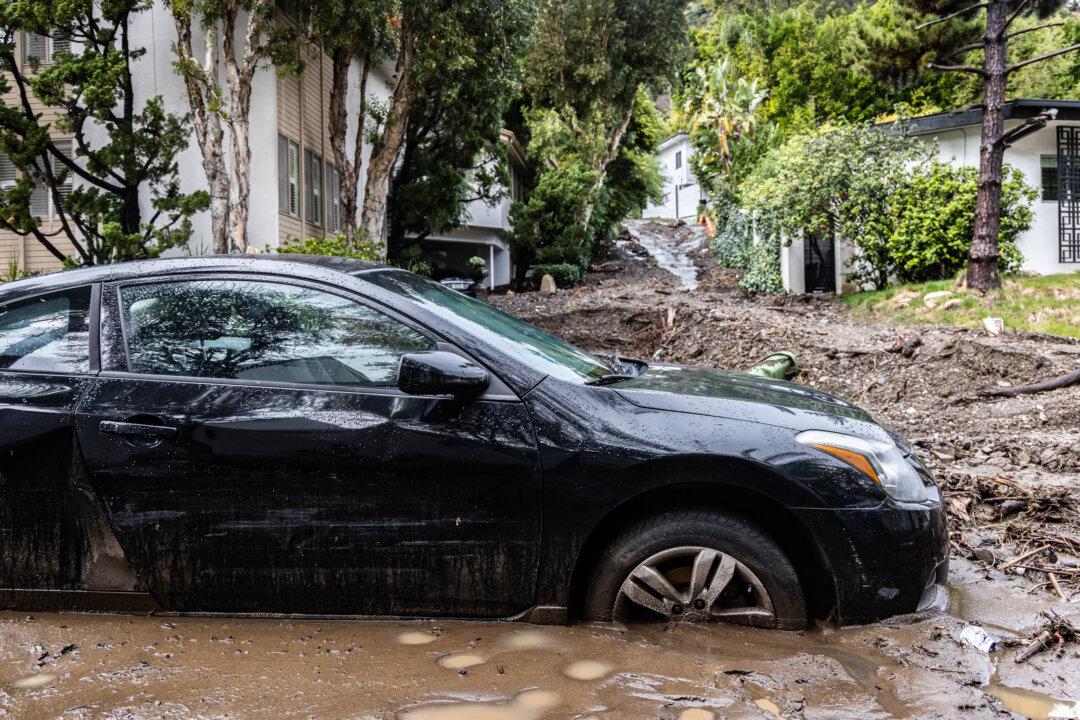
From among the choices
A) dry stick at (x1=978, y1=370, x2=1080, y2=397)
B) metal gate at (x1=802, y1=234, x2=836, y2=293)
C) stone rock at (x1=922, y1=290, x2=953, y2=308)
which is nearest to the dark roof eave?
metal gate at (x1=802, y1=234, x2=836, y2=293)

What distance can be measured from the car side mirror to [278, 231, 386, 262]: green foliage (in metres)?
10.5

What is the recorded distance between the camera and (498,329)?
3.59 m

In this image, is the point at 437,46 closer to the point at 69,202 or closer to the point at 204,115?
the point at 204,115

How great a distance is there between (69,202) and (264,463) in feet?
46.5

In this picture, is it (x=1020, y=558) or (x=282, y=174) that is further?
(x=282, y=174)

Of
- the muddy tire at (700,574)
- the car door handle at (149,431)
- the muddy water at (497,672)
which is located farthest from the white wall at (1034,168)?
the car door handle at (149,431)

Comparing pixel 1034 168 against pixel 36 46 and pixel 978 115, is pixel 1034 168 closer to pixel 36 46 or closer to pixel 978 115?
pixel 978 115

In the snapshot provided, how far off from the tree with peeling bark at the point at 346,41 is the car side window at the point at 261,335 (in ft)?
43.3

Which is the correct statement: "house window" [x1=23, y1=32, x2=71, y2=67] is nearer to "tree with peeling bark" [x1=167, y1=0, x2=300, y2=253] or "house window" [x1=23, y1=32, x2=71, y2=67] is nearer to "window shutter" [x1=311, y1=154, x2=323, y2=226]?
"tree with peeling bark" [x1=167, y1=0, x2=300, y2=253]

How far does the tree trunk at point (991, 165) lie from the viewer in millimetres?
16609

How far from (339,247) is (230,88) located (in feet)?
10.3

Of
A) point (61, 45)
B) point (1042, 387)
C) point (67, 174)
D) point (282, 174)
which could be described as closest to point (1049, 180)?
point (1042, 387)

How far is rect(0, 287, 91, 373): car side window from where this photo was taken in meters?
3.43

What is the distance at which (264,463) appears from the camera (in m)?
3.23
